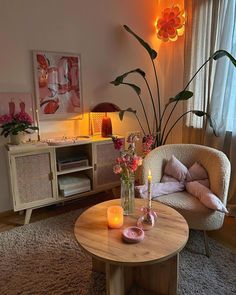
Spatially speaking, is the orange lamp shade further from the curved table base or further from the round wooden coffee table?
the curved table base

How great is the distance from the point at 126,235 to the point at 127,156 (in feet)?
1.45

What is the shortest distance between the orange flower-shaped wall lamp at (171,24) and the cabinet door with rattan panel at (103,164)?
1499 mm

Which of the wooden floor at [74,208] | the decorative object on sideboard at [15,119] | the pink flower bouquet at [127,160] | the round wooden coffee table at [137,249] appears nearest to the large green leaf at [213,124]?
the wooden floor at [74,208]

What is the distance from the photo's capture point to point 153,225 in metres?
1.44

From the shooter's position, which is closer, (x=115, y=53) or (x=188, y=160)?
(x=188, y=160)

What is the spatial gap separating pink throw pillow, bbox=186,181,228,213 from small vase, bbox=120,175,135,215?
571mm

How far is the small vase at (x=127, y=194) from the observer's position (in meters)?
1.50

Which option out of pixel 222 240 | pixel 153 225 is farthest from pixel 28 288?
pixel 222 240

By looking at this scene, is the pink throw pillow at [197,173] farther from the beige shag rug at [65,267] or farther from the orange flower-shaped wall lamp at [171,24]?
the orange flower-shaped wall lamp at [171,24]

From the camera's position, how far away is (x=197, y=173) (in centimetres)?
212

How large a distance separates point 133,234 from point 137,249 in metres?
0.11

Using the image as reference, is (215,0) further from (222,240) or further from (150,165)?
(222,240)

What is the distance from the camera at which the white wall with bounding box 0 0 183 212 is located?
2324 millimetres

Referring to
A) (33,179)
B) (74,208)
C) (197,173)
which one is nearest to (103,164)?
(74,208)
